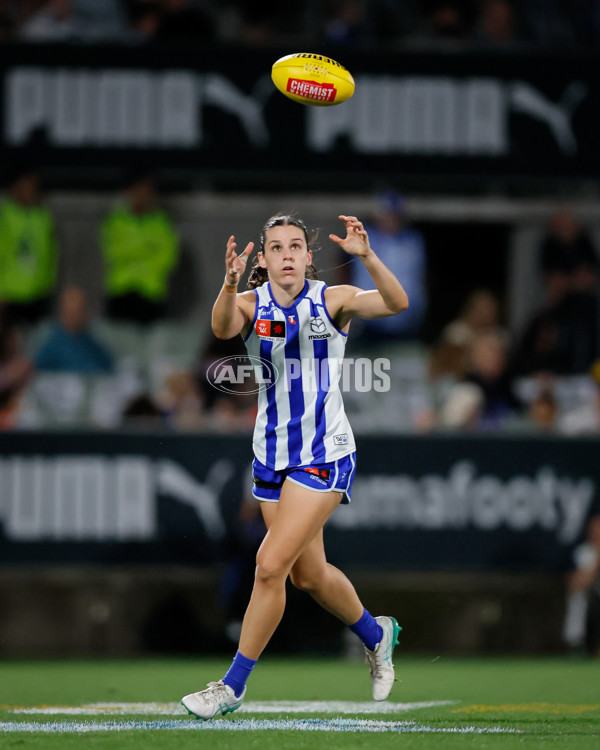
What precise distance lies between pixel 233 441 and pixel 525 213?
460 centimetres

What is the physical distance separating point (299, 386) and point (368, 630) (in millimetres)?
1231

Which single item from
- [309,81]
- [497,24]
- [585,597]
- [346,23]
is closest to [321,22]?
[346,23]

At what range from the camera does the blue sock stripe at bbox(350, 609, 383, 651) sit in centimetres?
615

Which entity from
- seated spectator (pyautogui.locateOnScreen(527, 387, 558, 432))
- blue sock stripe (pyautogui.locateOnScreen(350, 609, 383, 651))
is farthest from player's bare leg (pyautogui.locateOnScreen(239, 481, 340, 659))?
seated spectator (pyautogui.locateOnScreen(527, 387, 558, 432))

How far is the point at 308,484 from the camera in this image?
18.9 ft

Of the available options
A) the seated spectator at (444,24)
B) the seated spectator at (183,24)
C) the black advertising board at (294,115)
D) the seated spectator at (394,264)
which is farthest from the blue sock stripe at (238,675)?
the seated spectator at (444,24)

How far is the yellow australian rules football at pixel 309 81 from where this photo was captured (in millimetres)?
6934

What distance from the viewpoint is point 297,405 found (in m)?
5.86

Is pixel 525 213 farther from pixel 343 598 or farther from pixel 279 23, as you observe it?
pixel 343 598

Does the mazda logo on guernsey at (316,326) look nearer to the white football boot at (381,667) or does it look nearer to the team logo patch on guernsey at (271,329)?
the team logo patch on guernsey at (271,329)

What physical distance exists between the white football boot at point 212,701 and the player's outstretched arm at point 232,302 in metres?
1.52

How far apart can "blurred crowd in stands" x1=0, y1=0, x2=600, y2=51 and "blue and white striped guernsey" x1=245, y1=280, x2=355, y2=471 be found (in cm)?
675

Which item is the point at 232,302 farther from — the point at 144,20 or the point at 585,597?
the point at 144,20

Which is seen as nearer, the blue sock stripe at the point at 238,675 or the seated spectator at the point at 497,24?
the blue sock stripe at the point at 238,675
